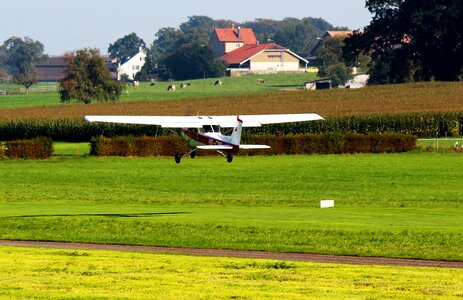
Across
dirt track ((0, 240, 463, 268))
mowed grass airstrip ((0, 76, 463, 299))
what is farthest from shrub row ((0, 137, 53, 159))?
dirt track ((0, 240, 463, 268))

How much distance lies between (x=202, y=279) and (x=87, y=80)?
501 ft

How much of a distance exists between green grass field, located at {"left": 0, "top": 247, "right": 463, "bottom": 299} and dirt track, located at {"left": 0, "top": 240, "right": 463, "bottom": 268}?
190cm

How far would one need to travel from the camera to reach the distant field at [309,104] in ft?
451

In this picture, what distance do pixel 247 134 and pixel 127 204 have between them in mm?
36027

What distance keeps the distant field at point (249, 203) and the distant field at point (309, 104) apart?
32.7 m

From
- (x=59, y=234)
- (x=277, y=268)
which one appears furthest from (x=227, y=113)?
(x=277, y=268)

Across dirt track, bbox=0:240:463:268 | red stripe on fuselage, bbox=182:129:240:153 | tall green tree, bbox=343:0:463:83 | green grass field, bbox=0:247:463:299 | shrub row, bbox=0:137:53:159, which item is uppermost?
tall green tree, bbox=343:0:463:83

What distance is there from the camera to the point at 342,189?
80.3 metres

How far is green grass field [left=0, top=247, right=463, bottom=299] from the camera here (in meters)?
31.9

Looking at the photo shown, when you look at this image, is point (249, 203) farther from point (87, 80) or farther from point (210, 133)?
point (87, 80)

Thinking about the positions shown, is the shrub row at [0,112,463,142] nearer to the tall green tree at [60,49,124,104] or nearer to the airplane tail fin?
the airplane tail fin

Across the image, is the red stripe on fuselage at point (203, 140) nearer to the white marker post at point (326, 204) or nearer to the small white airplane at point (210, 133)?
the small white airplane at point (210, 133)

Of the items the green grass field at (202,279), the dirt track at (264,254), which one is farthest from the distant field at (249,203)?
the green grass field at (202,279)

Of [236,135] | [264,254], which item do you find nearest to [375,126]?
[236,135]
